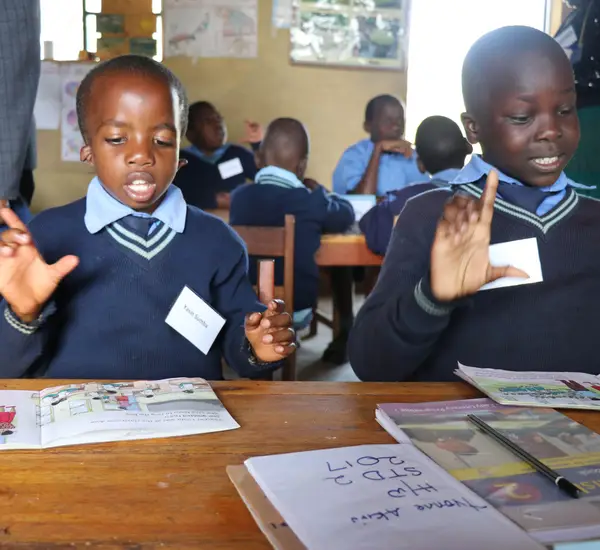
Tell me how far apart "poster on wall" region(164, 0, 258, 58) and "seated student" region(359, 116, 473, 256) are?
239 centimetres

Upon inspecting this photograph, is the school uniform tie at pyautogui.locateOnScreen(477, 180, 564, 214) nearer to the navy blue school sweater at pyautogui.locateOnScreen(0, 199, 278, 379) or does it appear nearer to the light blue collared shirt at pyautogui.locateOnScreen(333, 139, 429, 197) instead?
the navy blue school sweater at pyautogui.locateOnScreen(0, 199, 278, 379)

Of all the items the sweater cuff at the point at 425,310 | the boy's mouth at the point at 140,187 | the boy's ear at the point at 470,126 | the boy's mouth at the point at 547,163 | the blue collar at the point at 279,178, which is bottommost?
the sweater cuff at the point at 425,310

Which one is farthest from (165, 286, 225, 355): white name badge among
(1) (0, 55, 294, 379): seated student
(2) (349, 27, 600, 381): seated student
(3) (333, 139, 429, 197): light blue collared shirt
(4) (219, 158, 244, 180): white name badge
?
(4) (219, 158, 244, 180): white name badge

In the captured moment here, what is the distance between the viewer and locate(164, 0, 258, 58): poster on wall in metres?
4.87

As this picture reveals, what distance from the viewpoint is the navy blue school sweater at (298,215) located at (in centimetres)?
263

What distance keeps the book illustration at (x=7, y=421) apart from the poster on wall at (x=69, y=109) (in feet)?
13.8

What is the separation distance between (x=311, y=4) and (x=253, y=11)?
1.29 feet

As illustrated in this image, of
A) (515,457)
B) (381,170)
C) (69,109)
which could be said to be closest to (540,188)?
(515,457)

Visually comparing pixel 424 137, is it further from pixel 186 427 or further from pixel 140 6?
pixel 140 6

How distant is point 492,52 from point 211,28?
3.99 m

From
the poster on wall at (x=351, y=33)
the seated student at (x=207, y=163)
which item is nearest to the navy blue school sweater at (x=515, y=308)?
the seated student at (x=207, y=163)

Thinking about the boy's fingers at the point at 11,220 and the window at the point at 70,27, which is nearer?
the boy's fingers at the point at 11,220

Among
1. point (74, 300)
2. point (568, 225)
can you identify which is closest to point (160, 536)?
point (74, 300)

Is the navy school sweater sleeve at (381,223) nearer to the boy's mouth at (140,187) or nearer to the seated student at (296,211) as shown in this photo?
the seated student at (296,211)
